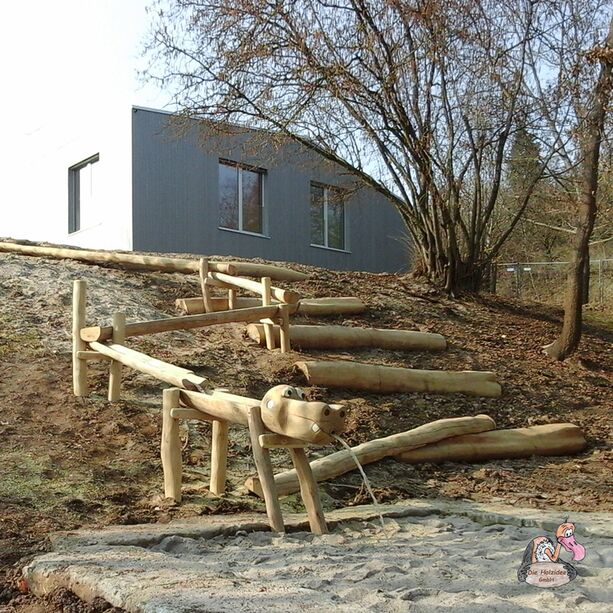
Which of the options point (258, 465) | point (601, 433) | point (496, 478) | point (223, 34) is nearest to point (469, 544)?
point (258, 465)

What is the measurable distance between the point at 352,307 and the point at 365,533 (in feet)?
24.8

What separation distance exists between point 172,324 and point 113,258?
193 inches

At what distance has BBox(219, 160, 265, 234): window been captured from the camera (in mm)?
21125

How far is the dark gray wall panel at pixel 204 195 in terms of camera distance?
762 inches

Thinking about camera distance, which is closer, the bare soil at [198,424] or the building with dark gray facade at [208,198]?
the bare soil at [198,424]

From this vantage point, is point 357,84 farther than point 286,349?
Yes

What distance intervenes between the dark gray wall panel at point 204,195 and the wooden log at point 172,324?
24.4ft

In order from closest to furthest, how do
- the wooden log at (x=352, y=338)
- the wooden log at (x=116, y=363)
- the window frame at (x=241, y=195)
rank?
the wooden log at (x=116, y=363) → the wooden log at (x=352, y=338) → the window frame at (x=241, y=195)

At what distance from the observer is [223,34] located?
1382 centimetres

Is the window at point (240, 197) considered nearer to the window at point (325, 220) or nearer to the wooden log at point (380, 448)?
the window at point (325, 220)

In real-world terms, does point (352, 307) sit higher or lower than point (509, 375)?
higher

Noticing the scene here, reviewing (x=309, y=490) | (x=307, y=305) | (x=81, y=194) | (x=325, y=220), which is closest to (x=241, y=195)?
(x=325, y=220)

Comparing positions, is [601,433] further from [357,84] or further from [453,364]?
[357,84]

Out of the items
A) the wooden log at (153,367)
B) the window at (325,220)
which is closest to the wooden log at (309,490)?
the wooden log at (153,367)
